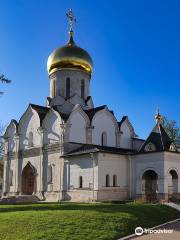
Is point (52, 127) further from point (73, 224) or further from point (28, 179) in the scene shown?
point (73, 224)

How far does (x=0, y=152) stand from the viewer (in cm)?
3934

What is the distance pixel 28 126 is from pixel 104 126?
664 centimetres

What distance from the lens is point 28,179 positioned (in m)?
31.4

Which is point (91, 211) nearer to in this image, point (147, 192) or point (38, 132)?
point (147, 192)

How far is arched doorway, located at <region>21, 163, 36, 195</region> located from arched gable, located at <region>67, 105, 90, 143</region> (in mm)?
4899

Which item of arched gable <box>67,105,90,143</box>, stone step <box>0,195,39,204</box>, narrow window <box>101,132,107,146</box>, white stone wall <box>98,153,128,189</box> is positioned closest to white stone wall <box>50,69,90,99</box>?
arched gable <box>67,105,90,143</box>

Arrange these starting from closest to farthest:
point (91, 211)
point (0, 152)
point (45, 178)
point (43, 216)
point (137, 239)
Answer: point (137, 239) → point (43, 216) → point (91, 211) → point (45, 178) → point (0, 152)

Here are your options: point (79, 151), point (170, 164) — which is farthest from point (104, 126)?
point (170, 164)

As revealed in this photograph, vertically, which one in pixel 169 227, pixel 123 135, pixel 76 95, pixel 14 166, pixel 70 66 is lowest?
pixel 169 227

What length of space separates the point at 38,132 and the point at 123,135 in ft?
24.1

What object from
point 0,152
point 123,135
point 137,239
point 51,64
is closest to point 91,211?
point 137,239

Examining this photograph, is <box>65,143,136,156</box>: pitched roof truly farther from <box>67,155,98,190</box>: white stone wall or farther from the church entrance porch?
the church entrance porch

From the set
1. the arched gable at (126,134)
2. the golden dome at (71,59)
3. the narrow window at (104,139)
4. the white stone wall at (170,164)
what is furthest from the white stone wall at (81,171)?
the golden dome at (71,59)

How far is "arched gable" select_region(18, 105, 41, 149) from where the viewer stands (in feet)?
101
